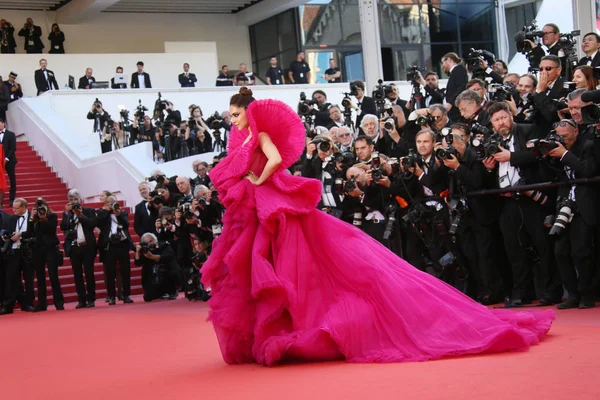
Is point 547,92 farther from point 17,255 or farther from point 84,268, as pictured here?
point 17,255

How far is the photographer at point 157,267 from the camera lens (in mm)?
12953

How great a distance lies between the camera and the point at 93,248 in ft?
42.4

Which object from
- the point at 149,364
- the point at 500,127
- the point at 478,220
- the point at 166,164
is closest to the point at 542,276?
the point at 478,220

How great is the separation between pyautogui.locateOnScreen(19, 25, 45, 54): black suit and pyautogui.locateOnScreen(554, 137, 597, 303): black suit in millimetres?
21899

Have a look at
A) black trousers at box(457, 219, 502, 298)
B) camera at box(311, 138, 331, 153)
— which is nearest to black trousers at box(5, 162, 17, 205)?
A: camera at box(311, 138, 331, 153)

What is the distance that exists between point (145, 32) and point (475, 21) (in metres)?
10.7

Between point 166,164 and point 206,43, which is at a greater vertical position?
point 206,43

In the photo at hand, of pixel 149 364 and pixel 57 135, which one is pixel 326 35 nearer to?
pixel 57 135

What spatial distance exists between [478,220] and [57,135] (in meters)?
14.3

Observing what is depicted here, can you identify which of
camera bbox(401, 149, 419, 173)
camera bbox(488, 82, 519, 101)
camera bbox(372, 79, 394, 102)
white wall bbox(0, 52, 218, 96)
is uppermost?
white wall bbox(0, 52, 218, 96)

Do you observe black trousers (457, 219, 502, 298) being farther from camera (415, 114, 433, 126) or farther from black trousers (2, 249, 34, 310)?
black trousers (2, 249, 34, 310)

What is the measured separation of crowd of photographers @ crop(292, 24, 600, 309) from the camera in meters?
7.04

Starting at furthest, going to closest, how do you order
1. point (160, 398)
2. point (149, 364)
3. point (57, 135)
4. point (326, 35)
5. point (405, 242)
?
1. point (326, 35)
2. point (57, 135)
3. point (405, 242)
4. point (149, 364)
5. point (160, 398)

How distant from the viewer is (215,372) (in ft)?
18.0
